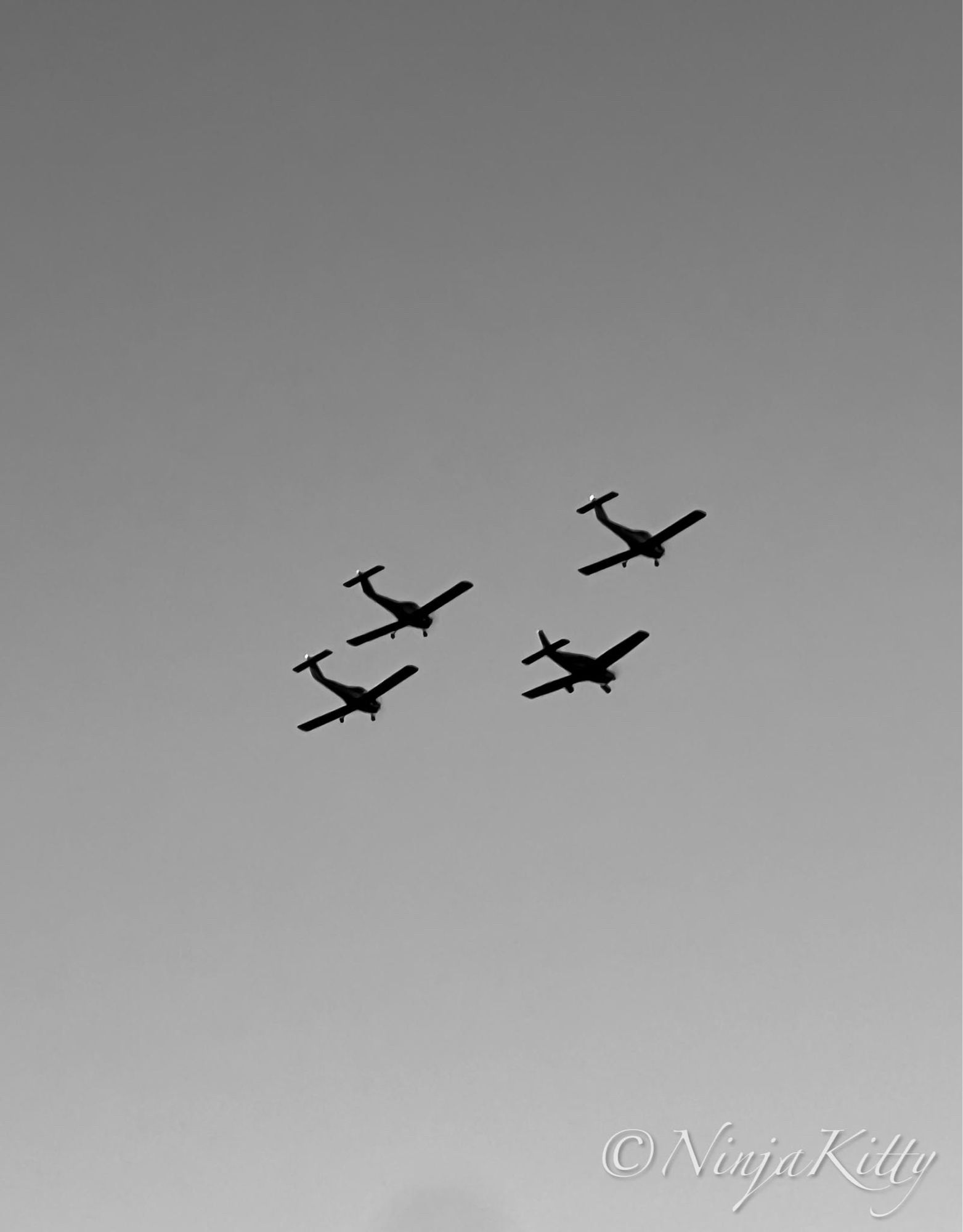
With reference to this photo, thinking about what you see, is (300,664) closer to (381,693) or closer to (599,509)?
(381,693)

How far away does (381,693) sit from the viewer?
12900 cm

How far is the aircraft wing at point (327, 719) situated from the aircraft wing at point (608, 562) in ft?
52.7

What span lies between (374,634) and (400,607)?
2024 millimetres

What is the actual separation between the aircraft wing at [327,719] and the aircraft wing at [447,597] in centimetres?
839

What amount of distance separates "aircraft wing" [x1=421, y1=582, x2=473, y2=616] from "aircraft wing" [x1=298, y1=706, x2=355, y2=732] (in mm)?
8389

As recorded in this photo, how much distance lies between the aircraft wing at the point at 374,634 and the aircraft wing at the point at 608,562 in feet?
33.4

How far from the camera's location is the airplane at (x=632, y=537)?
122m

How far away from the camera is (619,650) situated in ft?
413

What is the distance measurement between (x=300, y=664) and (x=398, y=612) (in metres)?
8.28

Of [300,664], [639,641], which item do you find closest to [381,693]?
[300,664]

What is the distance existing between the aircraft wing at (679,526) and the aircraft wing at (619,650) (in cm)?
537

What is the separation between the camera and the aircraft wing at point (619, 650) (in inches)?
4953

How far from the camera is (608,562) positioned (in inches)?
4828

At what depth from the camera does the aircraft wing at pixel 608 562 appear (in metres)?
122
